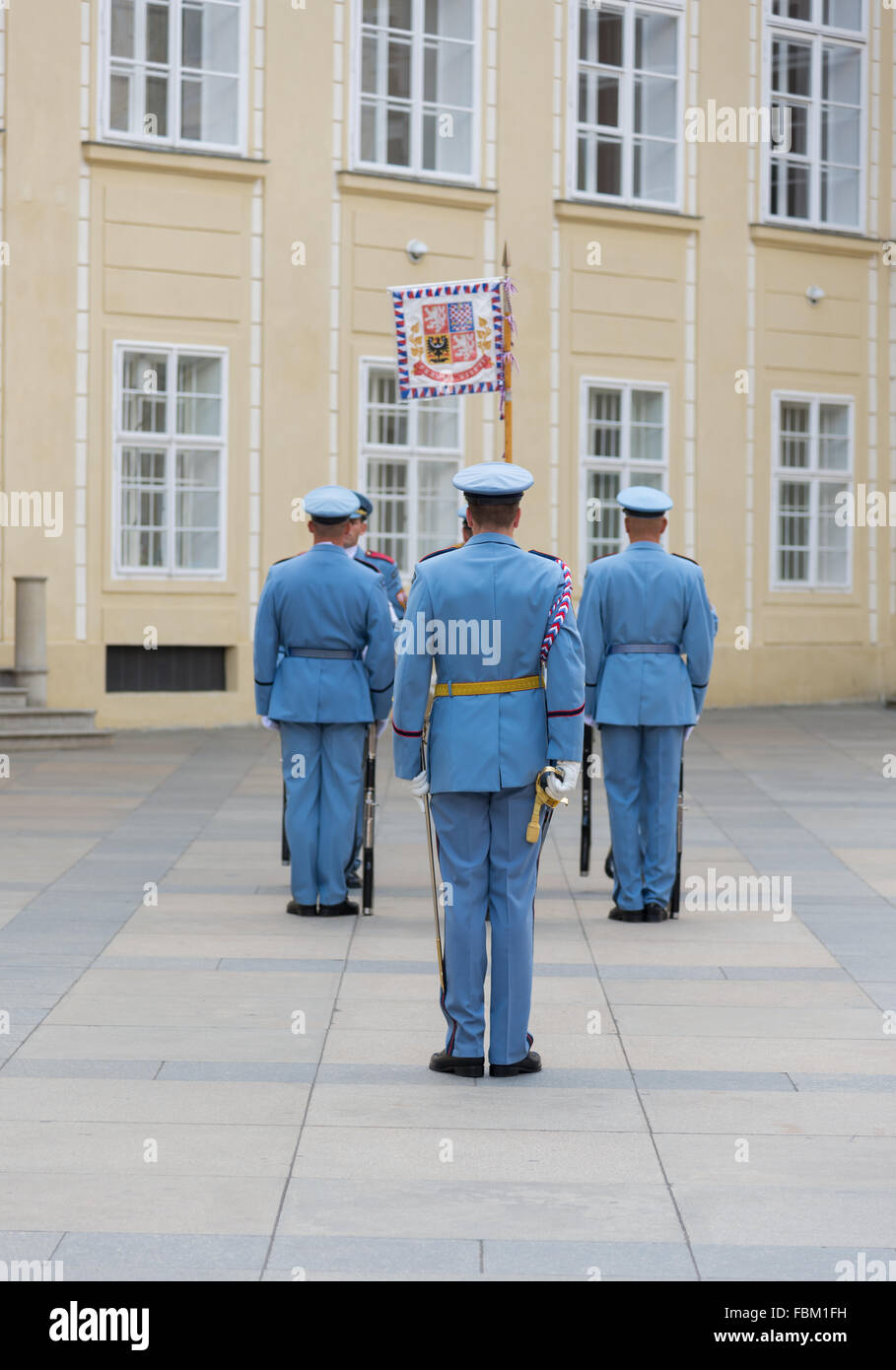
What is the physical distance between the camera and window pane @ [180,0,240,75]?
1872 cm

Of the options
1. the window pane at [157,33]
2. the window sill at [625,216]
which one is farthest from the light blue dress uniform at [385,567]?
the window sill at [625,216]

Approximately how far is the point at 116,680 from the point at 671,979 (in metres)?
11.6

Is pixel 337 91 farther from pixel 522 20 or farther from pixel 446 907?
pixel 446 907

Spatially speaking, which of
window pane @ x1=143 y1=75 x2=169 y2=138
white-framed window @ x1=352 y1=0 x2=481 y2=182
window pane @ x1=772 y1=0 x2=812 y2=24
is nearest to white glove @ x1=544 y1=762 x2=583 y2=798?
window pane @ x1=143 y1=75 x2=169 y2=138

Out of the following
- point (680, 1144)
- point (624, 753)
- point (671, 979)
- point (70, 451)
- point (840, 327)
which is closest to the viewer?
point (680, 1144)

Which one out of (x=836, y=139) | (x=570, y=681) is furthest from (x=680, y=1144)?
(x=836, y=139)

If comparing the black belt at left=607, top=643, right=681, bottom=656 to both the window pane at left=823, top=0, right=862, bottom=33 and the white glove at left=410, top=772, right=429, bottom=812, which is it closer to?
the white glove at left=410, top=772, right=429, bottom=812

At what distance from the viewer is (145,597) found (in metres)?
18.4

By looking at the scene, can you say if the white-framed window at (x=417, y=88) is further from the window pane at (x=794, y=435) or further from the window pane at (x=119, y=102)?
the window pane at (x=794, y=435)

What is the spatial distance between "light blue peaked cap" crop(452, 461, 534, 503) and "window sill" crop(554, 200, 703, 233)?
14.8 metres

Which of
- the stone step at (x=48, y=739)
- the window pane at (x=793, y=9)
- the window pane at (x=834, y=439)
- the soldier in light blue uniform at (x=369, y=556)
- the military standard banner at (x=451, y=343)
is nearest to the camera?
the soldier in light blue uniform at (x=369, y=556)

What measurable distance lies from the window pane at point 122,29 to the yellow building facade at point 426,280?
20 millimetres

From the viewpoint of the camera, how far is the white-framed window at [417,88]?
19531 mm

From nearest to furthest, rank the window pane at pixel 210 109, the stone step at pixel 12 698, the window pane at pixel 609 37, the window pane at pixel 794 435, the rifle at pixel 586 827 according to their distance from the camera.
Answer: the rifle at pixel 586 827, the stone step at pixel 12 698, the window pane at pixel 210 109, the window pane at pixel 609 37, the window pane at pixel 794 435
